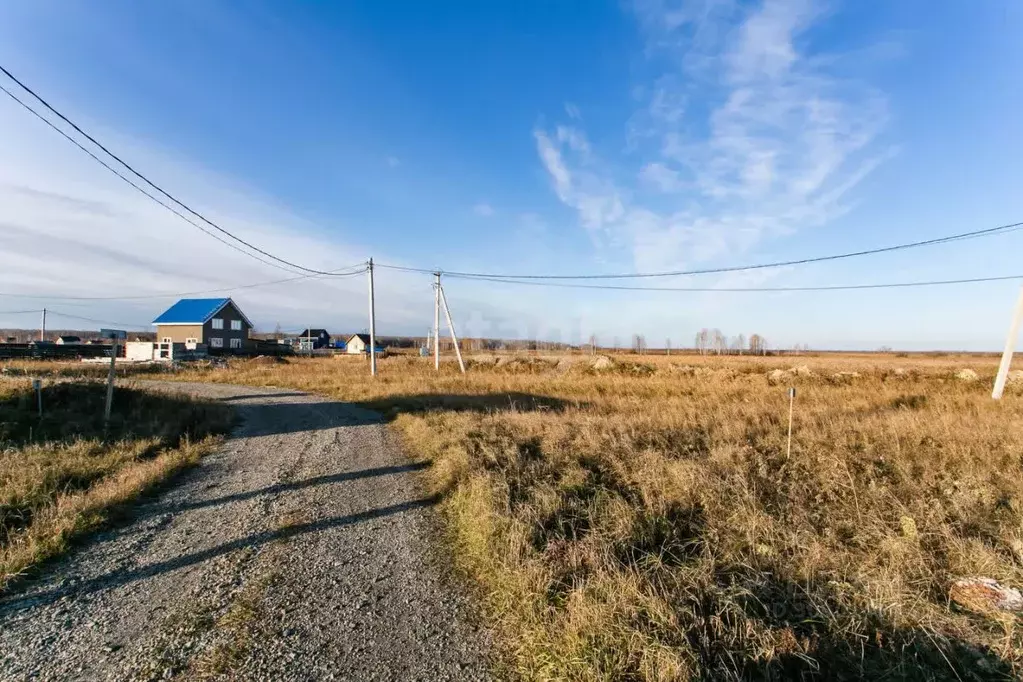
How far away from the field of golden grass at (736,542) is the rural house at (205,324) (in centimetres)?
5071

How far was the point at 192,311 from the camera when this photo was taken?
5297 cm

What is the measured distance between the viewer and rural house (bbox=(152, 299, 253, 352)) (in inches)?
1988

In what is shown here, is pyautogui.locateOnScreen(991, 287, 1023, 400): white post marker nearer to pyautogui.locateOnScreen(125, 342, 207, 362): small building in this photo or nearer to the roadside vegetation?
the roadside vegetation

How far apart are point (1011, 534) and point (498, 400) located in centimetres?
1344

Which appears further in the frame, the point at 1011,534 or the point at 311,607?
the point at 1011,534

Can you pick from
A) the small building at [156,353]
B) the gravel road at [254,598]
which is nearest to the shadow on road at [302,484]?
the gravel road at [254,598]

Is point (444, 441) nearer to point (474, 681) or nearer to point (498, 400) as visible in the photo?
point (474, 681)

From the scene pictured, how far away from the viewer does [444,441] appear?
8.95 m

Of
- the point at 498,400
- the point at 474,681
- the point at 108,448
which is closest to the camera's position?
the point at 474,681

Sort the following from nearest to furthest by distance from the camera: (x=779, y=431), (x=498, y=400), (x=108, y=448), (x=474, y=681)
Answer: (x=474, y=681) → (x=108, y=448) → (x=779, y=431) → (x=498, y=400)

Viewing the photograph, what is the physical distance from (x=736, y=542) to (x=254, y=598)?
4.19 m

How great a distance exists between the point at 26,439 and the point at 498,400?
1173cm

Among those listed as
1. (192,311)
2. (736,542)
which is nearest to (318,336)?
(192,311)

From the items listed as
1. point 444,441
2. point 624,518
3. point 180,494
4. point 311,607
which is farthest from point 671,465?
point 180,494
